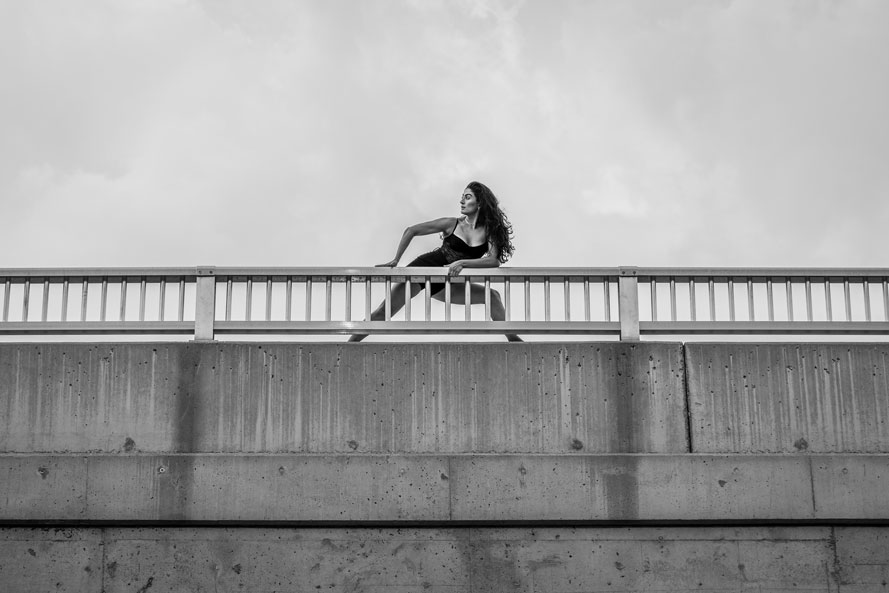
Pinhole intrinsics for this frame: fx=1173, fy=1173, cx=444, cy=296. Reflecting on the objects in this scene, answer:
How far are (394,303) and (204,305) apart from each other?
155cm

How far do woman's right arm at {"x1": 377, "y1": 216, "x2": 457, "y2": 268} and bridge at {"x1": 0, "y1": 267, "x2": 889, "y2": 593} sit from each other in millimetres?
815

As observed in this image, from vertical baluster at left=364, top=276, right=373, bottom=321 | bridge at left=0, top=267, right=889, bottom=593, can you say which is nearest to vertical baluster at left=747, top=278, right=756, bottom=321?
bridge at left=0, top=267, right=889, bottom=593

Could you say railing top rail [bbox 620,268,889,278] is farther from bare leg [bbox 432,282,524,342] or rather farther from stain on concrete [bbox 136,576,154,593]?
stain on concrete [bbox 136,576,154,593]

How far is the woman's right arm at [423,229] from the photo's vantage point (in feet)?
33.0

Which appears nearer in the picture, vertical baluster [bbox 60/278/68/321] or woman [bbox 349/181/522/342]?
vertical baluster [bbox 60/278/68/321]

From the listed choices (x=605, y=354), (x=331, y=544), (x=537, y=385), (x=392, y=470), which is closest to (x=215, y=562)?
(x=331, y=544)

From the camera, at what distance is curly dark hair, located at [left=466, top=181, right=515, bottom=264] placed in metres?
10.0

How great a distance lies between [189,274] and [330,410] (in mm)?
1541

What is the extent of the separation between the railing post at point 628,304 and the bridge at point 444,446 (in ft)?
0.07

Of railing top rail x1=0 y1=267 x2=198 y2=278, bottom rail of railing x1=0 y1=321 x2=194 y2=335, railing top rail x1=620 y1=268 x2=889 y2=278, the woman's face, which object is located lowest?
bottom rail of railing x1=0 y1=321 x2=194 y2=335

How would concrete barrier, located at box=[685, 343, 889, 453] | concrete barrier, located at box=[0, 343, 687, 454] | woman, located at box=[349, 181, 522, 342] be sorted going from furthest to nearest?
1. woman, located at box=[349, 181, 522, 342]
2. concrete barrier, located at box=[685, 343, 889, 453]
3. concrete barrier, located at box=[0, 343, 687, 454]

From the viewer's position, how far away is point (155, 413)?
350 inches

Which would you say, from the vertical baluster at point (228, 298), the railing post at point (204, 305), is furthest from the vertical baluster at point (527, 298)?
the railing post at point (204, 305)

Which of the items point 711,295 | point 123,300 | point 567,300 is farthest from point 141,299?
point 711,295
